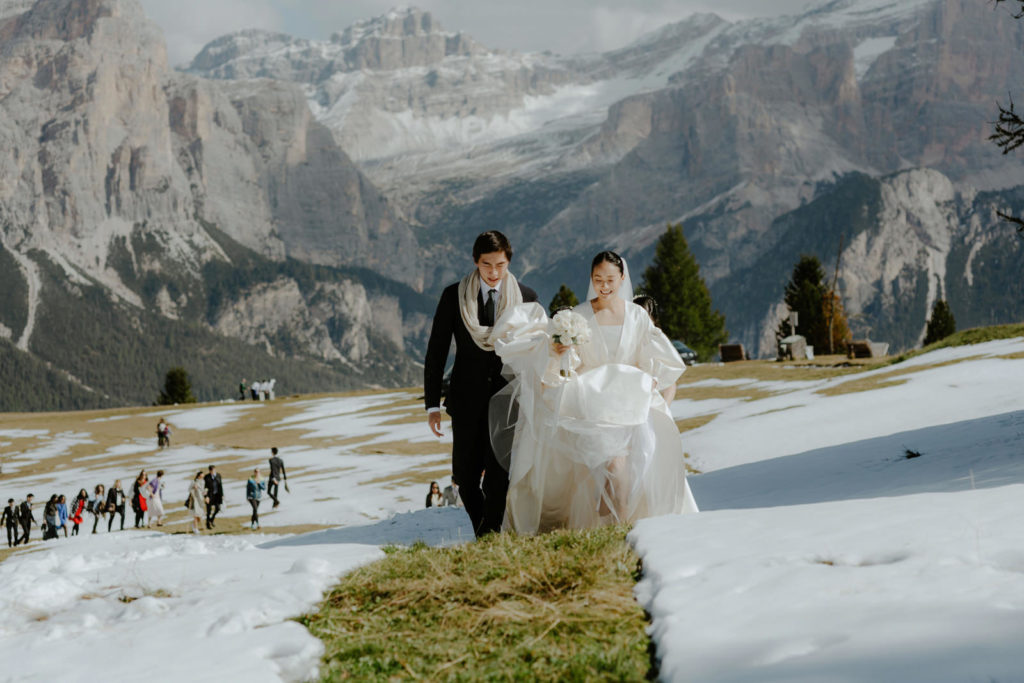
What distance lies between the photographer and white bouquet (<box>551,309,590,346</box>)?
865 cm

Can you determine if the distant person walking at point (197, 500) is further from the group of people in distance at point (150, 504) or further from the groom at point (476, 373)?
the groom at point (476, 373)

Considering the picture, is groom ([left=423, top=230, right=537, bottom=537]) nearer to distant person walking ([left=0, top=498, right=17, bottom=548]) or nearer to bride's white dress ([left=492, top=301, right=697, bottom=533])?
bride's white dress ([left=492, top=301, right=697, bottom=533])

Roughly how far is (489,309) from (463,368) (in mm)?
688

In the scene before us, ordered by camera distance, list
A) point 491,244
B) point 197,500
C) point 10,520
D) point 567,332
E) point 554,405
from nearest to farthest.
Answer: point 567,332, point 554,405, point 491,244, point 197,500, point 10,520

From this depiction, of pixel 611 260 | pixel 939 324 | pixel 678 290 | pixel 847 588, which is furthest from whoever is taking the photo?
pixel 678 290

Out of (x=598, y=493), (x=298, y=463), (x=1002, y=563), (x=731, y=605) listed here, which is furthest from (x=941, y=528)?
(x=298, y=463)

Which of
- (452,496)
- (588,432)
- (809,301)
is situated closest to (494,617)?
(588,432)

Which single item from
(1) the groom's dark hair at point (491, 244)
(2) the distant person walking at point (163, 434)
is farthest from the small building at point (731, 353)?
(1) the groom's dark hair at point (491, 244)

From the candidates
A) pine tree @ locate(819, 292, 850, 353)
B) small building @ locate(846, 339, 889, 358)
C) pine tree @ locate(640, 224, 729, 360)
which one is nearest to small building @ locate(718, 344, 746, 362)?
pine tree @ locate(819, 292, 850, 353)

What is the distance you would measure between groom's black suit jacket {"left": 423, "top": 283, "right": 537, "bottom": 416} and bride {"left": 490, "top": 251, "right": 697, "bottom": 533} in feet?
0.78

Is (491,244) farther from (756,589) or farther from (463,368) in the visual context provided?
(756,589)

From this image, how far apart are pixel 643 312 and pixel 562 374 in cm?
119

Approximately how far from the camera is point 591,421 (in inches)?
342

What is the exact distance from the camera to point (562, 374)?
888 centimetres
